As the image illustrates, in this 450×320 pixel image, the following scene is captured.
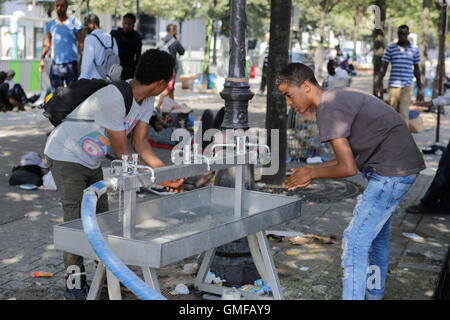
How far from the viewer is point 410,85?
12.6 metres

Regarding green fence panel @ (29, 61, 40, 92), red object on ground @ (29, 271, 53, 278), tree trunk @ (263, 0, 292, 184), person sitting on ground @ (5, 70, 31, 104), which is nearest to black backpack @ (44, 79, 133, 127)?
red object on ground @ (29, 271, 53, 278)

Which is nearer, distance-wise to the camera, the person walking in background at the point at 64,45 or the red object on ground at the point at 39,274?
the red object on ground at the point at 39,274

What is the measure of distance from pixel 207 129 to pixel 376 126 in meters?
5.01

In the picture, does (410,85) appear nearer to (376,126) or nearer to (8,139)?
(8,139)

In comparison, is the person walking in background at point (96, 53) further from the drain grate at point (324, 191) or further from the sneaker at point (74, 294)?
the sneaker at point (74, 294)

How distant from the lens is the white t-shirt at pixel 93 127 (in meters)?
3.81

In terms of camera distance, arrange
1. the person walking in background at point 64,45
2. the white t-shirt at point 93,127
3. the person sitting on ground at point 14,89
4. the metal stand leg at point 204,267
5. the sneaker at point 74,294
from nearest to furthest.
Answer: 1. the white t-shirt at point 93,127
2. the sneaker at point 74,294
3. the metal stand leg at point 204,267
4. the person walking in background at point 64,45
5. the person sitting on ground at point 14,89

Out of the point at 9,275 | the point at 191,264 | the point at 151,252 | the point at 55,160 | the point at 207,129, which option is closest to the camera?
the point at 151,252

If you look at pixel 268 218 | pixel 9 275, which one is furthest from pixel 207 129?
pixel 268 218

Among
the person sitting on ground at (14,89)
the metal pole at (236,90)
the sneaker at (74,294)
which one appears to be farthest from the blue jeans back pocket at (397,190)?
the person sitting on ground at (14,89)

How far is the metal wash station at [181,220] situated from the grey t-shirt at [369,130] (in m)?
0.56

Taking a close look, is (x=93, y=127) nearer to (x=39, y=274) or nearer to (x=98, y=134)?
(x=98, y=134)
